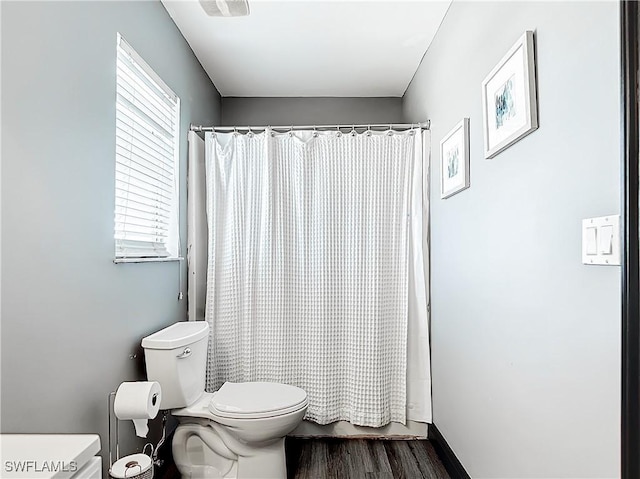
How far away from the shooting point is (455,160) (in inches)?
88.6

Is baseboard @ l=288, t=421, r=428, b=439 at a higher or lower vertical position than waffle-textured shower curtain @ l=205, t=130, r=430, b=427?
lower

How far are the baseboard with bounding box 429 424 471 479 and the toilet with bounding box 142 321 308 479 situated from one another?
0.78 m

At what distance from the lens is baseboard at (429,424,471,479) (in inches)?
88.9

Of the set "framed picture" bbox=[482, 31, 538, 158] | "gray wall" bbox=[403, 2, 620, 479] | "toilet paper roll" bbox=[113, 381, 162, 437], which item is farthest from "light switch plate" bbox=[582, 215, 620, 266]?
"toilet paper roll" bbox=[113, 381, 162, 437]

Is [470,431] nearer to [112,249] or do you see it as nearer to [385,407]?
[385,407]

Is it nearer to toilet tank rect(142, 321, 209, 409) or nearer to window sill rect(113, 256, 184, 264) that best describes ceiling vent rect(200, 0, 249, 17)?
window sill rect(113, 256, 184, 264)

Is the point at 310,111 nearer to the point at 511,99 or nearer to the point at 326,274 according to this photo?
the point at 326,274

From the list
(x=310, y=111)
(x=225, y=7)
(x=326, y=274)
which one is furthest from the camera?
(x=310, y=111)

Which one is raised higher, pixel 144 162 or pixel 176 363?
pixel 144 162

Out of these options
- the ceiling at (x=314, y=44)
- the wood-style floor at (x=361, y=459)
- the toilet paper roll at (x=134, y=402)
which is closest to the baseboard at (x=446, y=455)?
the wood-style floor at (x=361, y=459)

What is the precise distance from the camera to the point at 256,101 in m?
3.80

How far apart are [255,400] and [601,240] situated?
169 cm

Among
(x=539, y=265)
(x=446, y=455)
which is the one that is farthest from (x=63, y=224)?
(x=446, y=455)

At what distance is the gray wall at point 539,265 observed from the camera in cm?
110
